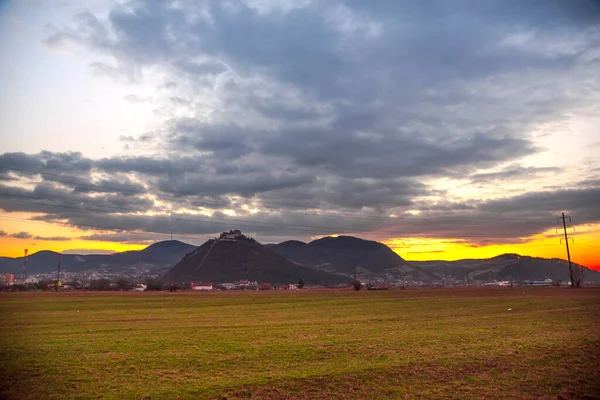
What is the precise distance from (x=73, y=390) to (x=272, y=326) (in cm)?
2375

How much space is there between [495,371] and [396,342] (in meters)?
8.85

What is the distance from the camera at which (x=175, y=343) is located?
3094 centimetres

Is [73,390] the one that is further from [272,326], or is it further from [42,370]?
[272,326]

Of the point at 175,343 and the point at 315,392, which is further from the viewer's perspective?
the point at 175,343

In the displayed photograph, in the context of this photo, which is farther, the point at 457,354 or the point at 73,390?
the point at 457,354

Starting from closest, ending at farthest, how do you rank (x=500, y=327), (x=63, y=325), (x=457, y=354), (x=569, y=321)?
1. (x=457, y=354)
2. (x=500, y=327)
3. (x=569, y=321)
4. (x=63, y=325)

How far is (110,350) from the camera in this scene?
92.2 ft

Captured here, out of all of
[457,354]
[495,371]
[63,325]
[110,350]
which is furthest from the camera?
[63,325]

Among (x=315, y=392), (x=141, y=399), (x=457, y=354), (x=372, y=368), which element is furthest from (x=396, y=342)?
(x=141, y=399)

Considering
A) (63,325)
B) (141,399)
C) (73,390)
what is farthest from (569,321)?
(63,325)

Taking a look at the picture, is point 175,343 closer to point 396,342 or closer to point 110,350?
point 110,350

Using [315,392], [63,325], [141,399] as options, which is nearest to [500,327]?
[315,392]

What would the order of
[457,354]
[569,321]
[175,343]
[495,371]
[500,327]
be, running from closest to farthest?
[495,371]
[457,354]
[175,343]
[500,327]
[569,321]

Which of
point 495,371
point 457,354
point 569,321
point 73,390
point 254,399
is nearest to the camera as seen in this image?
point 254,399
